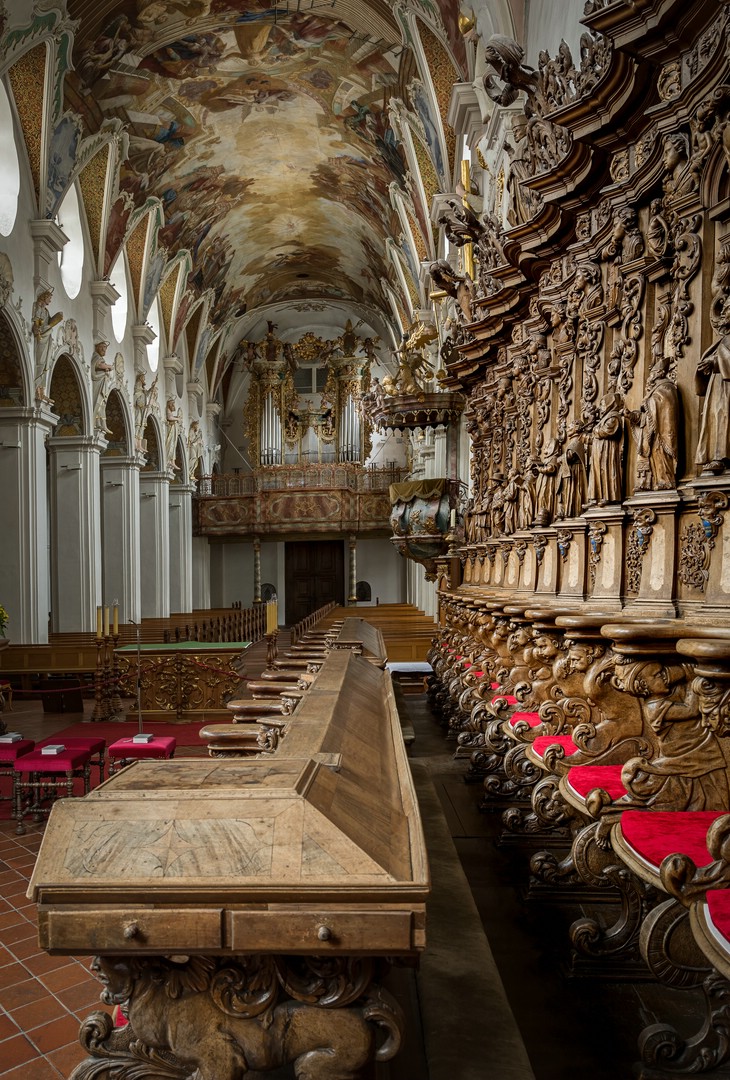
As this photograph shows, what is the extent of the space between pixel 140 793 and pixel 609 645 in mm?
2387

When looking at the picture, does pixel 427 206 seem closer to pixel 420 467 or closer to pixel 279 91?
pixel 279 91

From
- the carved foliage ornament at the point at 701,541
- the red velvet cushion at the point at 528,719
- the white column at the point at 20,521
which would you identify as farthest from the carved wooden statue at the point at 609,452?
the white column at the point at 20,521

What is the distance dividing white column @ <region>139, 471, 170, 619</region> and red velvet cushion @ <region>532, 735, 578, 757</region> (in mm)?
17247

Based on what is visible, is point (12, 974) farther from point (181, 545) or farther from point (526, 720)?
point (181, 545)

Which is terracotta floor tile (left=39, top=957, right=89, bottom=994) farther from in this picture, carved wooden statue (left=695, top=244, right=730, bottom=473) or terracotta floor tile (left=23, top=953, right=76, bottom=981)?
carved wooden statue (left=695, top=244, right=730, bottom=473)

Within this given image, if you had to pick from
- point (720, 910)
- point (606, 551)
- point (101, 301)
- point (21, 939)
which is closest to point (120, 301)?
point (101, 301)

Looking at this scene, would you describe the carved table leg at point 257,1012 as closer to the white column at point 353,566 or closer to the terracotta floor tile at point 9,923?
the terracotta floor tile at point 9,923

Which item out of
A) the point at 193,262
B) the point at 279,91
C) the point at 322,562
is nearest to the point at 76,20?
the point at 279,91

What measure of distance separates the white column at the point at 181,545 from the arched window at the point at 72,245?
28.2 ft

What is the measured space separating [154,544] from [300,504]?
504 cm

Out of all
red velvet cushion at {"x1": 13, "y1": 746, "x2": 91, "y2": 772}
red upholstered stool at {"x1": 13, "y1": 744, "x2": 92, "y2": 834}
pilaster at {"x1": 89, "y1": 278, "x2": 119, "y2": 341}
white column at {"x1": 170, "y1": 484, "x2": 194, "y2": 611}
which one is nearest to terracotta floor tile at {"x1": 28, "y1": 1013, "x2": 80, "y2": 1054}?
red upholstered stool at {"x1": 13, "y1": 744, "x2": 92, "y2": 834}

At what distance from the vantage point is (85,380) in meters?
14.6

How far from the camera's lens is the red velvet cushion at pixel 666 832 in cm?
213

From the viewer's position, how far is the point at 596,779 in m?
2.86
